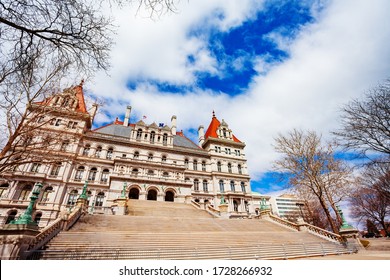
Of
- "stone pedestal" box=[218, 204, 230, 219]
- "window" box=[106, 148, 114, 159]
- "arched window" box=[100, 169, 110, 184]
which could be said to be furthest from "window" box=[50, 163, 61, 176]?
"stone pedestal" box=[218, 204, 230, 219]

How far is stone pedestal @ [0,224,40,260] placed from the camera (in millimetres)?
5591

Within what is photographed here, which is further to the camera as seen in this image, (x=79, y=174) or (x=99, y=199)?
(x=79, y=174)

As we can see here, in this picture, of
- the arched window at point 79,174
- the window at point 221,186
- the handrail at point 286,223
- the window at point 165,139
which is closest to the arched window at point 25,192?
the arched window at point 79,174

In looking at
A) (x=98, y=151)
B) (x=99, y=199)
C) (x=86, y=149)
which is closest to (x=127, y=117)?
(x=98, y=151)

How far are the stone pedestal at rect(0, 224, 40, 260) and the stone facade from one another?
9493 mm

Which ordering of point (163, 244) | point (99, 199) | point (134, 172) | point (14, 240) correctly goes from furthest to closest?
point (134, 172) < point (99, 199) < point (163, 244) < point (14, 240)

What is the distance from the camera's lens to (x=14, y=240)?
5797mm

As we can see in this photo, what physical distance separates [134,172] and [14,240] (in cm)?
2079

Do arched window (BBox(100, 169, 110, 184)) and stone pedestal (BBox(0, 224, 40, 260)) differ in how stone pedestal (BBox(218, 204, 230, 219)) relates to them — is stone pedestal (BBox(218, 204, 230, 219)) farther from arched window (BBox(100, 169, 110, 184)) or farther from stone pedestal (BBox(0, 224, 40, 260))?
arched window (BBox(100, 169, 110, 184))

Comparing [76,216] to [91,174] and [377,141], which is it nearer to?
[91,174]

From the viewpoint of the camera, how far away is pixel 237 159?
1373 inches

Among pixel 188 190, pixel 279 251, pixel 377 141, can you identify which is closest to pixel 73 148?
pixel 188 190

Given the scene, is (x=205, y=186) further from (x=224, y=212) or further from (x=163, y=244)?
(x=163, y=244)

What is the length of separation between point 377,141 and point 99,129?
34930 mm
